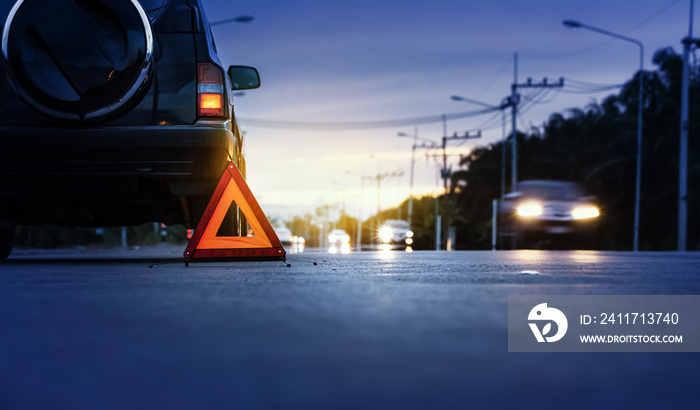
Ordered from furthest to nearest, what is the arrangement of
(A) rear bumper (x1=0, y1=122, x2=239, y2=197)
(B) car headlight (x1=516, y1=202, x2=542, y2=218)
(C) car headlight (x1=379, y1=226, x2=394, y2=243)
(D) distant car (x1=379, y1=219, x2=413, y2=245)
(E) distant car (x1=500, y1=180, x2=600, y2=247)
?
(C) car headlight (x1=379, y1=226, x2=394, y2=243) → (D) distant car (x1=379, y1=219, x2=413, y2=245) → (B) car headlight (x1=516, y1=202, x2=542, y2=218) → (E) distant car (x1=500, y1=180, x2=600, y2=247) → (A) rear bumper (x1=0, y1=122, x2=239, y2=197)

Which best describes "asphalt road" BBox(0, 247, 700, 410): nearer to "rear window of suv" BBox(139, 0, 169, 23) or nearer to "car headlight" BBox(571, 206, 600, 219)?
"rear window of suv" BBox(139, 0, 169, 23)

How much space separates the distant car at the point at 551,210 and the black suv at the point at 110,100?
733 inches

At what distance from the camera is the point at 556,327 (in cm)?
369

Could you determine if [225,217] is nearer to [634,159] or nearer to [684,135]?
[684,135]

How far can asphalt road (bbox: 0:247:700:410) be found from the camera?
271 centimetres

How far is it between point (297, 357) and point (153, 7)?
509 centimetres

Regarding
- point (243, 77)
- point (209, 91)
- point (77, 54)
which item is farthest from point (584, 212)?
point (77, 54)

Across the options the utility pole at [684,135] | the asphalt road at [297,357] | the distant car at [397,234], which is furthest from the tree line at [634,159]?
the asphalt road at [297,357]

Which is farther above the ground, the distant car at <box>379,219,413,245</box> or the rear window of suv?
the rear window of suv

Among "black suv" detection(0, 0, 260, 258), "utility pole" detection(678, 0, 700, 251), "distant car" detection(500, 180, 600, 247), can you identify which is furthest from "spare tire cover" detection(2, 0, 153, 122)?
"utility pole" detection(678, 0, 700, 251)

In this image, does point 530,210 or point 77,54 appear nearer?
point 77,54

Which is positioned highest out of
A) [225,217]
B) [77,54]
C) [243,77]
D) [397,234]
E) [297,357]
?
[243,77]

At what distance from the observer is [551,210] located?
2522 centimetres

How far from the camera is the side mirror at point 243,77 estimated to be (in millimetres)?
8219
